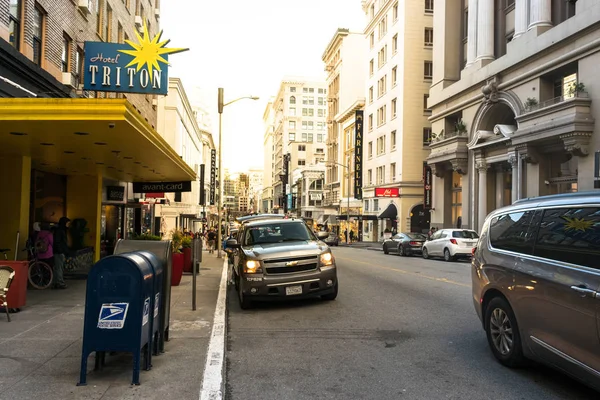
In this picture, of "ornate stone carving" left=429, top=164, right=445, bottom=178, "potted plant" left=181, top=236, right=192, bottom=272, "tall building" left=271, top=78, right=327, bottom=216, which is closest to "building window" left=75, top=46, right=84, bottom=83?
"potted plant" left=181, top=236, right=192, bottom=272

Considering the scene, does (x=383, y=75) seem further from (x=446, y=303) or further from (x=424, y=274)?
(x=446, y=303)

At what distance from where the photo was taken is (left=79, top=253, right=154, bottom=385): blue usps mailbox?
4.98 m

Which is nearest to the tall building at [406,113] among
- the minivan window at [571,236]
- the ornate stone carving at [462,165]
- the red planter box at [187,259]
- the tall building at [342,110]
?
the ornate stone carving at [462,165]

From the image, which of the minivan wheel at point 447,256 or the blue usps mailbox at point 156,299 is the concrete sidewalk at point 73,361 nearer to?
the blue usps mailbox at point 156,299

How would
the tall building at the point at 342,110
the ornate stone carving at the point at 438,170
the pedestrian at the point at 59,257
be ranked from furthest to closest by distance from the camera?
1. the tall building at the point at 342,110
2. the ornate stone carving at the point at 438,170
3. the pedestrian at the point at 59,257

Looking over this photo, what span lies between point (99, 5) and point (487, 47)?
79.8 feet

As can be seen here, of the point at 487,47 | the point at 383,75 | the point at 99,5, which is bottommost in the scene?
the point at 99,5

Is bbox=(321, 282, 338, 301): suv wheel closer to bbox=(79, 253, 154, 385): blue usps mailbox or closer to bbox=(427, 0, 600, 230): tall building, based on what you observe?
bbox=(79, 253, 154, 385): blue usps mailbox

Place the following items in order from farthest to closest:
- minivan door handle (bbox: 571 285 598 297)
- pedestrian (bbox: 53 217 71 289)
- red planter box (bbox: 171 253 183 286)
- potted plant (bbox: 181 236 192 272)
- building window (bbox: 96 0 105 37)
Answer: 1. building window (bbox: 96 0 105 37)
2. potted plant (bbox: 181 236 192 272)
3. red planter box (bbox: 171 253 183 286)
4. pedestrian (bbox: 53 217 71 289)
5. minivan door handle (bbox: 571 285 598 297)

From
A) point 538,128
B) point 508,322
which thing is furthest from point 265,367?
point 538,128

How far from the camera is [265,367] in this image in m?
5.92

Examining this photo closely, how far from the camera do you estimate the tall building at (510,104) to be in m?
23.5

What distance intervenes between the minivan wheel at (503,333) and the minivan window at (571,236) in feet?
2.91

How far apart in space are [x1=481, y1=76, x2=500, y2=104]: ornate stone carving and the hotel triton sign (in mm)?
21827
